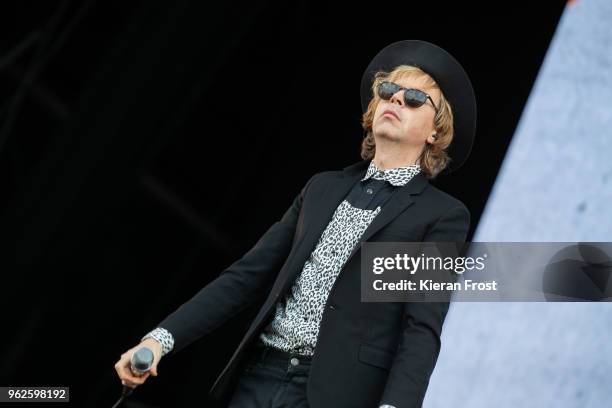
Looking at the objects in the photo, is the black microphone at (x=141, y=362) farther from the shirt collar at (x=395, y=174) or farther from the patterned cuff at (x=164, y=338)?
the shirt collar at (x=395, y=174)

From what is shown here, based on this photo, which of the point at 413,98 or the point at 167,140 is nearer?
the point at 413,98

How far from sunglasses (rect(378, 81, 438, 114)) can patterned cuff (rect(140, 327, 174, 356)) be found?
69 centimetres

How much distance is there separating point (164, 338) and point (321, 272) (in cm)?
35

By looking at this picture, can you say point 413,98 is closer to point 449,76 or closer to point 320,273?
point 449,76

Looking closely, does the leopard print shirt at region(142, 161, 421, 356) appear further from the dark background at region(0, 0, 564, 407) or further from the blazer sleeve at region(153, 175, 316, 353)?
the dark background at region(0, 0, 564, 407)

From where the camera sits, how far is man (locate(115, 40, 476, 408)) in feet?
6.24

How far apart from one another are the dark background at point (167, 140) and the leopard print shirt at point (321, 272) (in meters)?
1.49

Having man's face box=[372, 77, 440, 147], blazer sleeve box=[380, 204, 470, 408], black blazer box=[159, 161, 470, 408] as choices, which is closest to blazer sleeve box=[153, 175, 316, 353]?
black blazer box=[159, 161, 470, 408]

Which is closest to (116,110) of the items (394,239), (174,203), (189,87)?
(189,87)

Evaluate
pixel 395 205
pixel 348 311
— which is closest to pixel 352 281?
pixel 348 311

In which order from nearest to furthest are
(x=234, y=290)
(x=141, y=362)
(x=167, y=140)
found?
(x=141, y=362) < (x=234, y=290) < (x=167, y=140)


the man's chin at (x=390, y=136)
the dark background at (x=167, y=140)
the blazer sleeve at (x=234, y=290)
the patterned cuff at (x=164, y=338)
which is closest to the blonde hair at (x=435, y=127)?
the man's chin at (x=390, y=136)

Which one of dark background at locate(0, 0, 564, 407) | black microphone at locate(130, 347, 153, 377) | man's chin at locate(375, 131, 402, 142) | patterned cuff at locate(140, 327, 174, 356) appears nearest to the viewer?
black microphone at locate(130, 347, 153, 377)

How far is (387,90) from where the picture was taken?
212 cm
